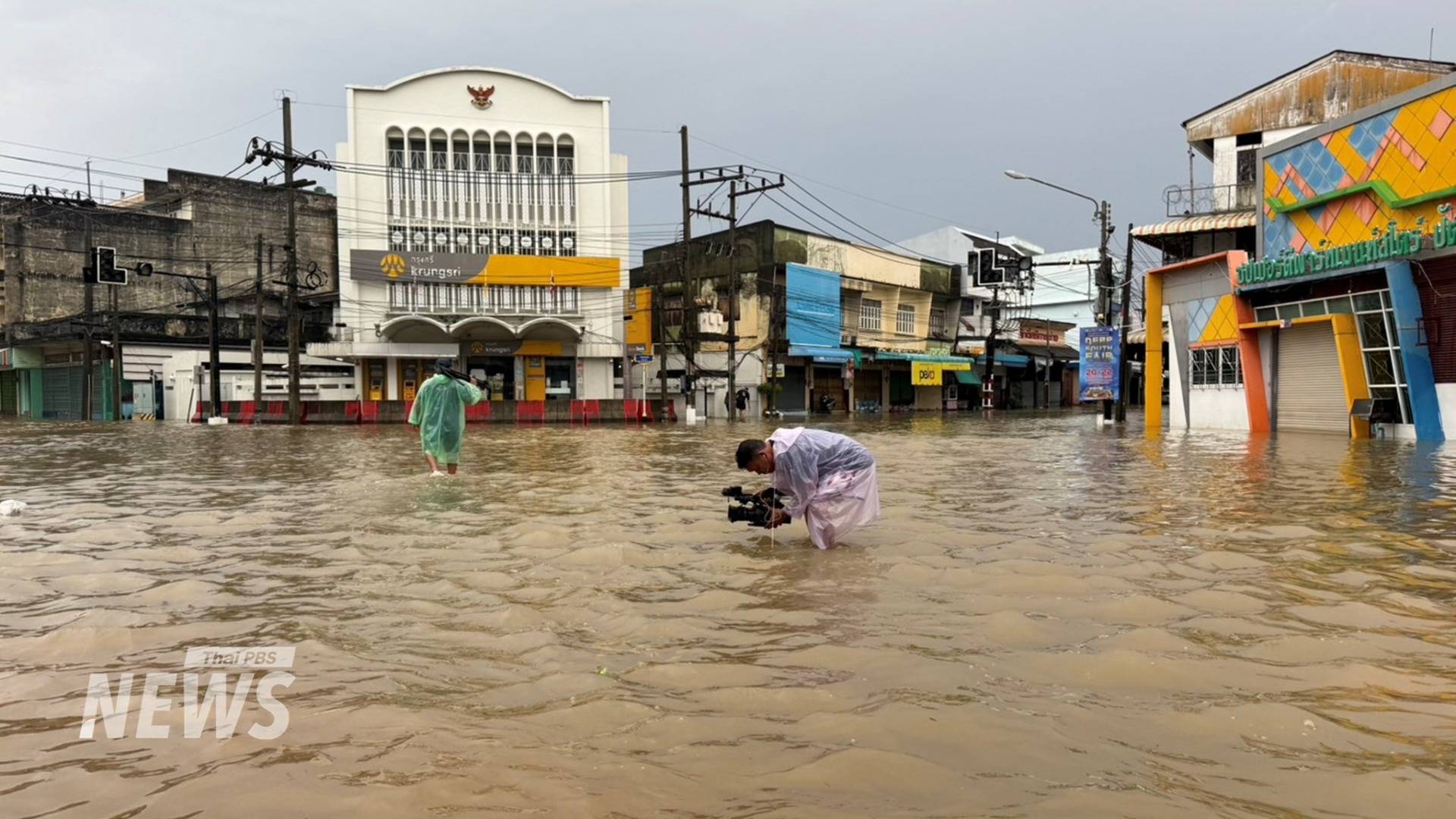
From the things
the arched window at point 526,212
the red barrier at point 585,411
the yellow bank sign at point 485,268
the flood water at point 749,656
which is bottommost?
the flood water at point 749,656

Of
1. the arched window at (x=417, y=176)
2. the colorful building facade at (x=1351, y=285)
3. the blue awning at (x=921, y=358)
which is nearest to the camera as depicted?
the colorful building facade at (x=1351, y=285)

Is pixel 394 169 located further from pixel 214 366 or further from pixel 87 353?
pixel 87 353

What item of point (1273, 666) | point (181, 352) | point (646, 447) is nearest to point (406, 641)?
→ point (1273, 666)

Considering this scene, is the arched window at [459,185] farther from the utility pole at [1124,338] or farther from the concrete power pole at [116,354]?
the utility pole at [1124,338]

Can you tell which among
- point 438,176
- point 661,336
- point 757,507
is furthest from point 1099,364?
point 438,176

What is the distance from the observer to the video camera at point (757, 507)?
6.84 metres

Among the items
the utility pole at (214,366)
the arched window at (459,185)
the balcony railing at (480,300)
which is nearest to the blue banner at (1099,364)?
the balcony railing at (480,300)

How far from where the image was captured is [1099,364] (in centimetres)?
2839

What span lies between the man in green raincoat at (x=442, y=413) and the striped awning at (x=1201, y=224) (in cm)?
2676

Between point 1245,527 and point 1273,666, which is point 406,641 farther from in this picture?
point 1245,527

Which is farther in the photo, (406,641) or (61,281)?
(61,281)

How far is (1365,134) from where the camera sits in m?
19.1

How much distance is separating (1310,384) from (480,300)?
33014 millimetres

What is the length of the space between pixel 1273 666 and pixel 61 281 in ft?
Answer: 187
